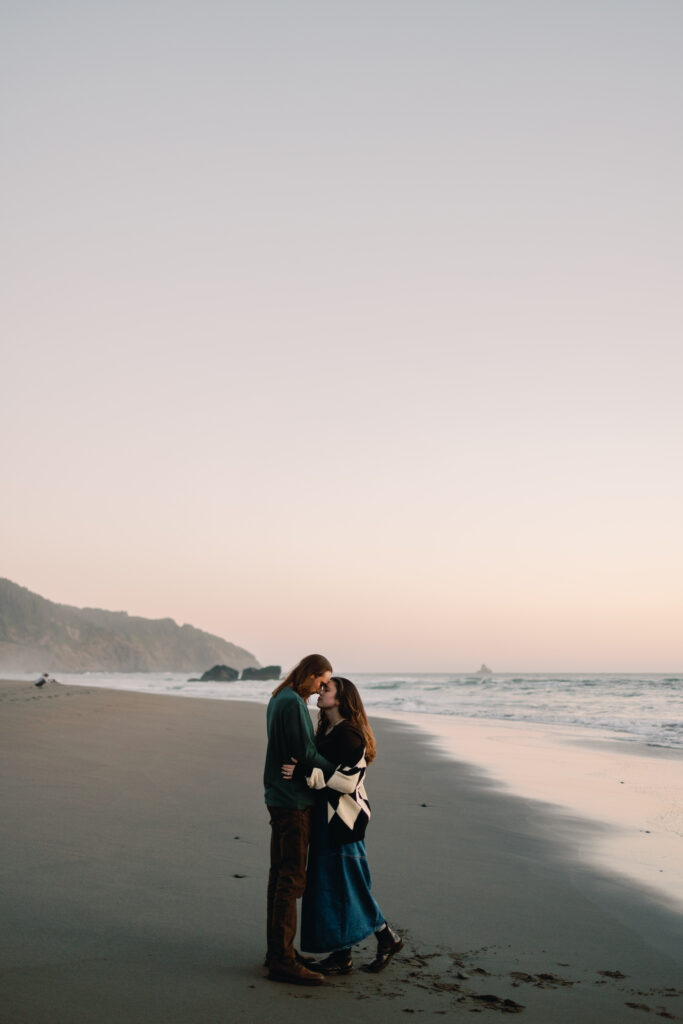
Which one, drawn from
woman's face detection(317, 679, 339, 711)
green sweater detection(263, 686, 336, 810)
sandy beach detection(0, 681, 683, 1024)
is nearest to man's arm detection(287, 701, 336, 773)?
green sweater detection(263, 686, 336, 810)

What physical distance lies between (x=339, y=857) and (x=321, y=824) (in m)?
0.19

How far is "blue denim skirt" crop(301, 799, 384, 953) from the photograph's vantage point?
419cm

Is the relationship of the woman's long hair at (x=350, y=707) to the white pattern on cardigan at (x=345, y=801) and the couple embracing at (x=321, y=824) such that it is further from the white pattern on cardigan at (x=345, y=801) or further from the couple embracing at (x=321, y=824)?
the white pattern on cardigan at (x=345, y=801)

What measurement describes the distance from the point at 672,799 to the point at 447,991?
728 centimetres

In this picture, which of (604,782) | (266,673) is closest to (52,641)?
(266,673)

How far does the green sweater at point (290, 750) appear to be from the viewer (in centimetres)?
421

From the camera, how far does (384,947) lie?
4.34 meters

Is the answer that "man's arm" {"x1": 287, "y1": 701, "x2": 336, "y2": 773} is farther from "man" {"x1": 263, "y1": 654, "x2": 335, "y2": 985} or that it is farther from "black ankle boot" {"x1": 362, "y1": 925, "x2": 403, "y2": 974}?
"black ankle boot" {"x1": 362, "y1": 925, "x2": 403, "y2": 974}

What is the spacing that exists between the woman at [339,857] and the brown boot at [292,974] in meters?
0.15

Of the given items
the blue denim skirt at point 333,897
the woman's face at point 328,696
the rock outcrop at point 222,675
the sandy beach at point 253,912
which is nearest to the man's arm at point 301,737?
the woman's face at point 328,696

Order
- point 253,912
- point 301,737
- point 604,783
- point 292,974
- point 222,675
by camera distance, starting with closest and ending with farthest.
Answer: point 292,974 < point 301,737 < point 253,912 < point 604,783 < point 222,675

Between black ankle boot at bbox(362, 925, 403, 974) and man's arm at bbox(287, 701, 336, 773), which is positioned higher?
man's arm at bbox(287, 701, 336, 773)

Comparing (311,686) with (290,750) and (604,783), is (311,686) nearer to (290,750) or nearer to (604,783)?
(290,750)

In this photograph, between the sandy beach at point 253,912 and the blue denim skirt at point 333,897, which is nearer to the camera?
the sandy beach at point 253,912
